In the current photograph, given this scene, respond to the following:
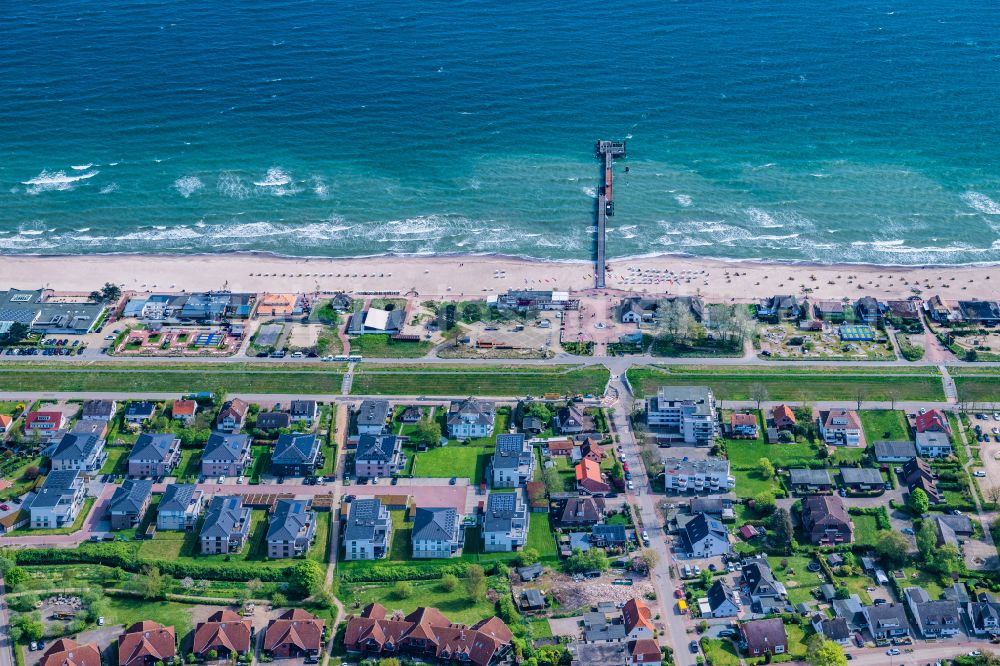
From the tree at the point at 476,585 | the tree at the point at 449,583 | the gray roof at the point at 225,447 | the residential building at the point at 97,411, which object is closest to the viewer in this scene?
the tree at the point at 476,585

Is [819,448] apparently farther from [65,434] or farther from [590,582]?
[65,434]

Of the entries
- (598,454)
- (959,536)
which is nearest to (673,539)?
(598,454)

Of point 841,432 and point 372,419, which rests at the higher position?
point 372,419

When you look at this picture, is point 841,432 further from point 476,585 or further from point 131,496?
point 131,496

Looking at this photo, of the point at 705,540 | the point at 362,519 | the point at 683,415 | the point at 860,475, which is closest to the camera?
the point at 705,540

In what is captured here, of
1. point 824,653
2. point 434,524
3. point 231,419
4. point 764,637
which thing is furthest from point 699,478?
point 231,419

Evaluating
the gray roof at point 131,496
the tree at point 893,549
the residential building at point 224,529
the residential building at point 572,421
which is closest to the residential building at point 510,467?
the residential building at point 572,421

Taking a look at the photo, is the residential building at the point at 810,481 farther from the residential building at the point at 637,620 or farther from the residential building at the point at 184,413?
the residential building at the point at 184,413
